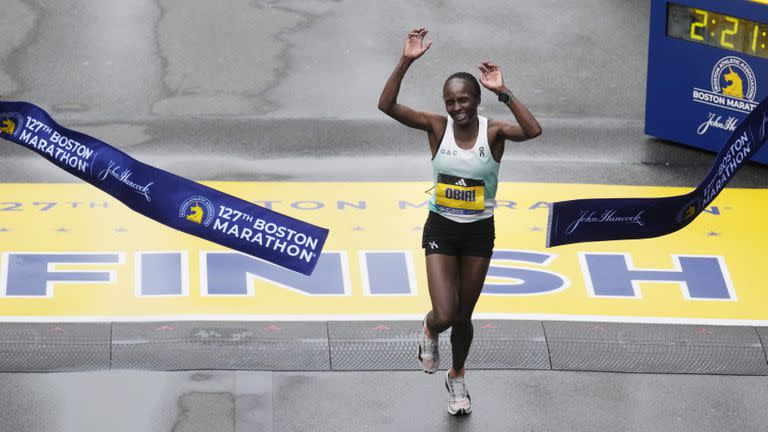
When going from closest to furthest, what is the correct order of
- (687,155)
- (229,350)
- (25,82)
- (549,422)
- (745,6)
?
(549,422), (229,350), (745,6), (687,155), (25,82)

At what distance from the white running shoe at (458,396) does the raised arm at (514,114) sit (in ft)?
5.05

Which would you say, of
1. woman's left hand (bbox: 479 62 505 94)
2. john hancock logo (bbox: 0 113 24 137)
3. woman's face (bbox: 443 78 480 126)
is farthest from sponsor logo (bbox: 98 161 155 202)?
woman's left hand (bbox: 479 62 505 94)

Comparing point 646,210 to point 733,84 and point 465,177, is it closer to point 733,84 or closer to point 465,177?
point 465,177

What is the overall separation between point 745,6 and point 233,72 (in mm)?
5370

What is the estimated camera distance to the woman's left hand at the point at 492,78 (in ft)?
26.1

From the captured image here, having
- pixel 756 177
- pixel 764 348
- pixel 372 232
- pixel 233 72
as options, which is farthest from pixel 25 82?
pixel 764 348

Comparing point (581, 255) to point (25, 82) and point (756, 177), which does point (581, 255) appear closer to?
point (756, 177)

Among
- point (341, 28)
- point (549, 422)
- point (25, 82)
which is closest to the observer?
point (549, 422)

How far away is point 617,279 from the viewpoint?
10.5 m

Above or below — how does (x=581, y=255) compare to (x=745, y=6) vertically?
below

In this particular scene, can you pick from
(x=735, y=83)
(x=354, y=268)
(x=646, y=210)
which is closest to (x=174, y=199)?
(x=354, y=268)

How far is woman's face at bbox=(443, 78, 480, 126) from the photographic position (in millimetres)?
7984

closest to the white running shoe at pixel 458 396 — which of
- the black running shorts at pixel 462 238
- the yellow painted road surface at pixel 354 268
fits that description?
the black running shorts at pixel 462 238

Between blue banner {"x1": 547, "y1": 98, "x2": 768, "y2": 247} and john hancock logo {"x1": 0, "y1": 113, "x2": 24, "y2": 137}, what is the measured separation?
3.28m
